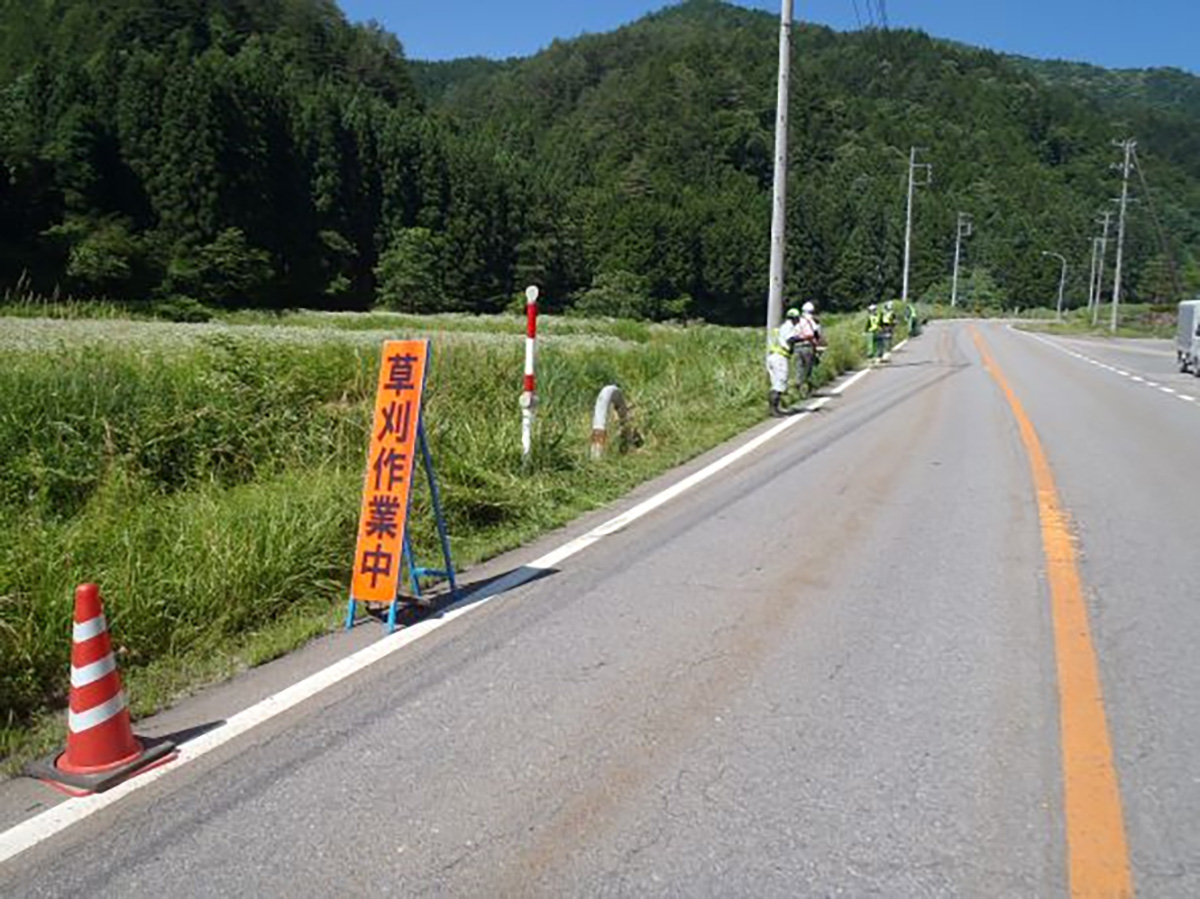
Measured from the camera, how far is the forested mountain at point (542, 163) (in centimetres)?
5953

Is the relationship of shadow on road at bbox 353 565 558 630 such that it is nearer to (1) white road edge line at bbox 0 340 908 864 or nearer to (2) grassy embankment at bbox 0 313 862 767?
(1) white road edge line at bbox 0 340 908 864

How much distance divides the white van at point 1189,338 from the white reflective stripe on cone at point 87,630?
97.6 feet

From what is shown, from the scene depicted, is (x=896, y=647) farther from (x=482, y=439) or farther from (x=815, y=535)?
(x=482, y=439)

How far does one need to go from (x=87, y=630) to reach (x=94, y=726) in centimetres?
34

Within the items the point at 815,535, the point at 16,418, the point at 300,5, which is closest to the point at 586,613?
the point at 815,535

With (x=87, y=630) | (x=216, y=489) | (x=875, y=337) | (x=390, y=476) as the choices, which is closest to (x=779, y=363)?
(x=216, y=489)

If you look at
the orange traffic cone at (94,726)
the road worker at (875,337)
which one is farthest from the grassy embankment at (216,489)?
the road worker at (875,337)

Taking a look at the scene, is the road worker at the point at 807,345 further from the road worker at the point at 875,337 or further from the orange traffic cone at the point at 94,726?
the orange traffic cone at the point at 94,726

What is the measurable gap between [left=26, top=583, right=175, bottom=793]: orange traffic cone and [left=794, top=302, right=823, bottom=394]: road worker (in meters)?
13.1

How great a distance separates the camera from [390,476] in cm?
518

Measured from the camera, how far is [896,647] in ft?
15.5

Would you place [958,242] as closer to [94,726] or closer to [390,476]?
[390,476]

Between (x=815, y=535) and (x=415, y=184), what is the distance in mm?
79770

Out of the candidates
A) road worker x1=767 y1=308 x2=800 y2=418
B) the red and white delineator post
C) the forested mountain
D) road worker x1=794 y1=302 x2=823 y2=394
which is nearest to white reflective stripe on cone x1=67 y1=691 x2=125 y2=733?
the red and white delineator post
